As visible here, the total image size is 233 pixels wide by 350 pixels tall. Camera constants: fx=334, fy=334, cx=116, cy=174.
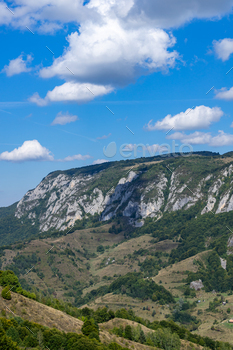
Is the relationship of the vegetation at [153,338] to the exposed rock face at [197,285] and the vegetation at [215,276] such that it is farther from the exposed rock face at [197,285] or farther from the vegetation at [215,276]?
the exposed rock face at [197,285]

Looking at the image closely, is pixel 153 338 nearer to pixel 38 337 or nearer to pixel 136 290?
pixel 38 337

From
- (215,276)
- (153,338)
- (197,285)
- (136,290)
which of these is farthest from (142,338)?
(215,276)

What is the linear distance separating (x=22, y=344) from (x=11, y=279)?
21559 millimetres

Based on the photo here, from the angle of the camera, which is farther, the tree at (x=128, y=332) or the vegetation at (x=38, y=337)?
the tree at (x=128, y=332)

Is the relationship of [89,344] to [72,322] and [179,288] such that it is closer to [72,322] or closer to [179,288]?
[72,322]

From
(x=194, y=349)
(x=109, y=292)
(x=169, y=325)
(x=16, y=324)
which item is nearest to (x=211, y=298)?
(x=109, y=292)

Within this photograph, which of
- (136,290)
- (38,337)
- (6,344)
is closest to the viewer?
(6,344)

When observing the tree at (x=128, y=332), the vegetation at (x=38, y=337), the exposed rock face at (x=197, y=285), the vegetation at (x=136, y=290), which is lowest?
the exposed rock face at (x=197, y=285)

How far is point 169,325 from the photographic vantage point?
337ft

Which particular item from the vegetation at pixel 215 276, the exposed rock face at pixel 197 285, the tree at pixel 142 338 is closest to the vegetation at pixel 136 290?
the exposed rock face at pixel 197 285

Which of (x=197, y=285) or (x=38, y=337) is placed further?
(x=197, y=285)

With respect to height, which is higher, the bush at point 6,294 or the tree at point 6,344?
the bush at point 6,294

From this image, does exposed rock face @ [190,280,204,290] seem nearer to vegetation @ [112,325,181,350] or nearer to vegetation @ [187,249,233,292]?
vegetation @ [187,249,233,292]

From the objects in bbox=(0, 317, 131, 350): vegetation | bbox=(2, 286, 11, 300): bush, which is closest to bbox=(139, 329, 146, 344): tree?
bbox=(0, 317, 131, 350): vegetation
